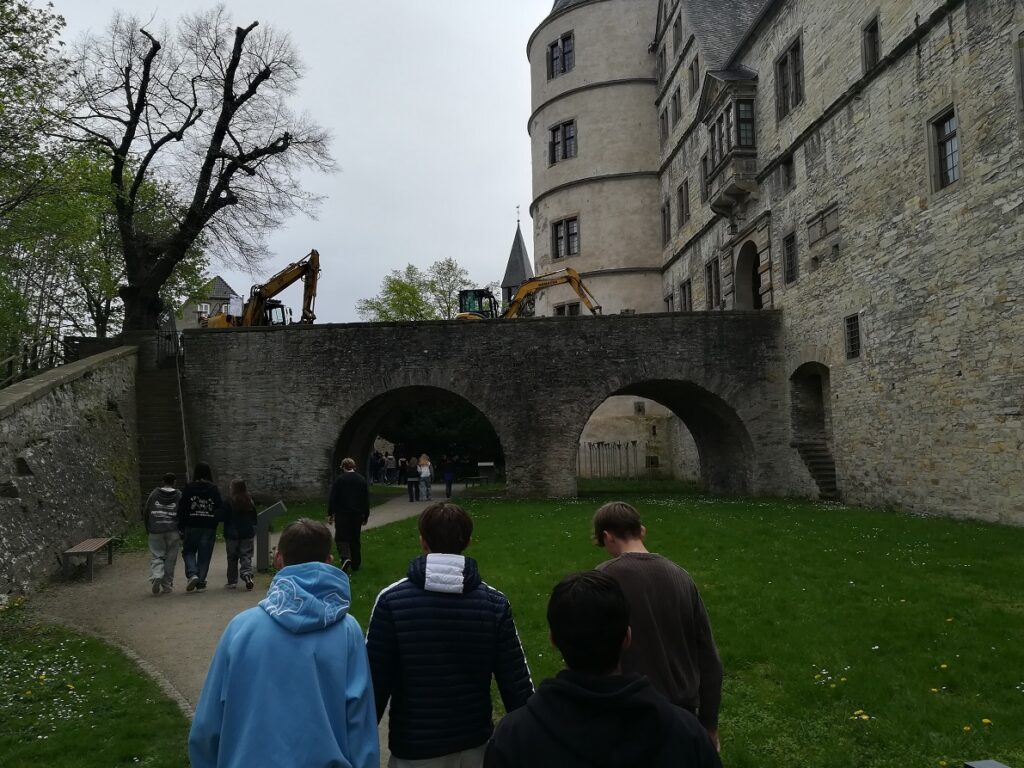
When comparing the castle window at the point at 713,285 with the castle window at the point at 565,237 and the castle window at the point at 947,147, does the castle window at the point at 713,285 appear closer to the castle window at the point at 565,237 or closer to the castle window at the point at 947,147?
the castle window at the point at 565,237

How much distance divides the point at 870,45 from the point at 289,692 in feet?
63.0

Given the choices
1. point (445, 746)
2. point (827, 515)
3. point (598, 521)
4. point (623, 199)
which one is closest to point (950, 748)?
point (598, 521)

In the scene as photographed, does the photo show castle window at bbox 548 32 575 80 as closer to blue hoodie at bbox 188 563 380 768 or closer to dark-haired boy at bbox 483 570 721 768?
blue hoodie at bbox 188 563 380 768

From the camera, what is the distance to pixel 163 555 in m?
11.1

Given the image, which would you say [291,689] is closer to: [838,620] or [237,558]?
[838,620]

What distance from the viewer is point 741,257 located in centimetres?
2492

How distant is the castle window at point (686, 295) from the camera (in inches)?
1187

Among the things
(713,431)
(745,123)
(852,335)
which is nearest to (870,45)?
(745,123)

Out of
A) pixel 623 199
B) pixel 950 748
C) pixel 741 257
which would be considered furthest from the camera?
pixel 623 199

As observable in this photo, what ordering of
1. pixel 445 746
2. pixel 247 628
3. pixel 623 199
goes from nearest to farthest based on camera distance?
1. pixel 247 628
2. pixel 445 746
3. pixel 623 199

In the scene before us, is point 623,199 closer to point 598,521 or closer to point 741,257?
point 741,257

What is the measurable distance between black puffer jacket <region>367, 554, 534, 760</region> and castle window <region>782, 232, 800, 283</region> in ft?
64.9

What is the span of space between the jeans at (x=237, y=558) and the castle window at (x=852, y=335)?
45.5 feet

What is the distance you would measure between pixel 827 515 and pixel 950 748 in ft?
37.5
